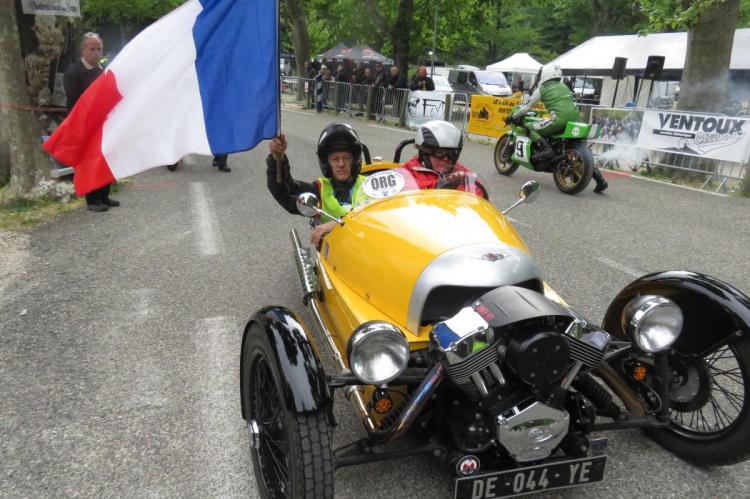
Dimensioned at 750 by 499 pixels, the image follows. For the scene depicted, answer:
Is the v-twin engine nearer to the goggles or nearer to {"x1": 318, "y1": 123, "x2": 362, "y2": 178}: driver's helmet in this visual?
the goggles

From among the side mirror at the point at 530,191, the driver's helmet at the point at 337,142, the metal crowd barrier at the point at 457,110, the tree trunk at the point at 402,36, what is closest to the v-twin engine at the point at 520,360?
the side mirror at the point at 530,191

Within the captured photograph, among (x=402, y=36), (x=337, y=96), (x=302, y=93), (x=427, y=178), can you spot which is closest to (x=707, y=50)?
(x=427, y=178)

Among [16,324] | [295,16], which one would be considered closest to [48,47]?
[16,324]

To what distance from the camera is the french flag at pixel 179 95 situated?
327 cm

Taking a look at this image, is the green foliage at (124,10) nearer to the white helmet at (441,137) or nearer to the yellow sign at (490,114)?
the yellow sign at (490,114)

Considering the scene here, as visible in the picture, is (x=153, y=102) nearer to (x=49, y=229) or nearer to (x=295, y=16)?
(x=49, y=229)

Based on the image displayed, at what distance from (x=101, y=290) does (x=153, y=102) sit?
7.14 feet

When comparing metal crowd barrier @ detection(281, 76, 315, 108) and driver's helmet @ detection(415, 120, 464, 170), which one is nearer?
driver's helmet @ detection(415, 120, 464, 170)

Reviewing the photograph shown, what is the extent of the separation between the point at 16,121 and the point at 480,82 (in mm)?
29322

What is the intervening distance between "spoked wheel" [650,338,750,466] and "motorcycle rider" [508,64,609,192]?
260 inches

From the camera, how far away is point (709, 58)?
458 inches

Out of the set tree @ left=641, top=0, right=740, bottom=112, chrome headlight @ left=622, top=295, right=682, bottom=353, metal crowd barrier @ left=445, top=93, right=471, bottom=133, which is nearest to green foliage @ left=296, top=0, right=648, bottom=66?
tree @ left=641, top=0, right=740, bottom=112

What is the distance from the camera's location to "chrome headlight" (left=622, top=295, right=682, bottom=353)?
Answer: 99.5 inches

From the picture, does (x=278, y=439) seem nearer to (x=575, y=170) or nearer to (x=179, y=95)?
(x=179, y=95)
